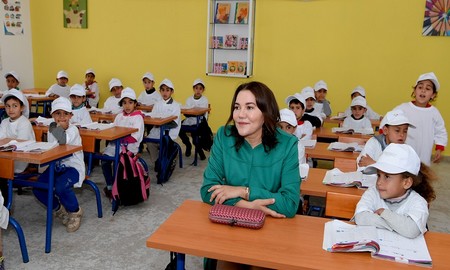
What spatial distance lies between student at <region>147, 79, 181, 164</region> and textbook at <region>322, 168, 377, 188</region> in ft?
9.11

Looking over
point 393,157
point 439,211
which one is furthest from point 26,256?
point 439,211

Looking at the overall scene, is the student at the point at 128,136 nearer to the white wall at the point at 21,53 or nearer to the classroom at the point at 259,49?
the classroom at the point at 259,49

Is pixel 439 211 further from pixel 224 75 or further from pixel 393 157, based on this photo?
pixel 224 75

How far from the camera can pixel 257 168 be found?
5.75 feet

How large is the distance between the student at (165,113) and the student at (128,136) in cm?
53

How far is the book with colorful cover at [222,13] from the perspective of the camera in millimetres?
6758

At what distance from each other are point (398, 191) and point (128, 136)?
2.90 m

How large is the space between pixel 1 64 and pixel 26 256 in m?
5.56

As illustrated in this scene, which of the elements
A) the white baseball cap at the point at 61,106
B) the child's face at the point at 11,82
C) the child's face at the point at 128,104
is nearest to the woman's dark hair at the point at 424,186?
the white baseball cap at the point at 61,106

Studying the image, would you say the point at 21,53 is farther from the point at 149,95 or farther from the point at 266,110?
the point at 266,110

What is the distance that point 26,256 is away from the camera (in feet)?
8.80

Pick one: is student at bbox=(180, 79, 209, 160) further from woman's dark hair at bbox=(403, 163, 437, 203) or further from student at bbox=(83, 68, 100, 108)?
woman's dark hair at bbox=(403, 163, 437, 203)

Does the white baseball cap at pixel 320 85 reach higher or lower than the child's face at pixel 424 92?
lower

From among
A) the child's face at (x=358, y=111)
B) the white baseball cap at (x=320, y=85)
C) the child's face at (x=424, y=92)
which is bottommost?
the child's face at (x=358, y=111)
